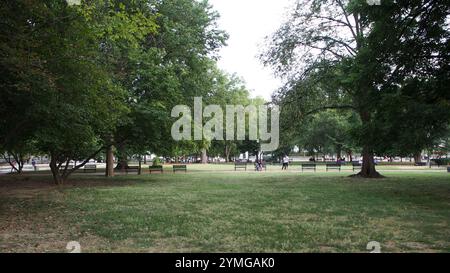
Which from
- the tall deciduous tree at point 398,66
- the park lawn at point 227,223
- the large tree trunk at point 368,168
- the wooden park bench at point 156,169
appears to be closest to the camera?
the park lawn at point 227,223

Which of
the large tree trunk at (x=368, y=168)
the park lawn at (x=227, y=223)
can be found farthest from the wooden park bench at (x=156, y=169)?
the park lawn at (x=227, y=223)

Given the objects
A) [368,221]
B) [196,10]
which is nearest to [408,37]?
[368,221]

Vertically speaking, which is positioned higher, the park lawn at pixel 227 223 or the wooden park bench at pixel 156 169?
the wooden park bench at pixel 156 169

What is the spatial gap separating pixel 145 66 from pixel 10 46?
13.3 metres

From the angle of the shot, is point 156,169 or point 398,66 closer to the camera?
point 398,66

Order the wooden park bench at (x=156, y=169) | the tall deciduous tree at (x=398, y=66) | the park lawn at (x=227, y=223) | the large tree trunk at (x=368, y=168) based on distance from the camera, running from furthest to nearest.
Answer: the wooden park bench at (x=156, y=169)
the large tree trunk at (x=368, y=168)
the tall deciduous tree at (x=398, y=66)
the park lawn at (x=227, y=223)

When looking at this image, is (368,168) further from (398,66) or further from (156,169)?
(156,169)

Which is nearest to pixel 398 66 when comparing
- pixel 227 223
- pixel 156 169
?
pixel 227 223

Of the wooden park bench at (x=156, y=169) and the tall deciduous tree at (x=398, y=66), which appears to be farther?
the wooden park bench at (x=156, y=169)

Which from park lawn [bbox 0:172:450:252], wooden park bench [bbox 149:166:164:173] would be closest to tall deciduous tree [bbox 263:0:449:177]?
park lawn [bbox 0:172:450:252]

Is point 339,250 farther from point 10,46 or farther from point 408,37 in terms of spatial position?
point 408,37

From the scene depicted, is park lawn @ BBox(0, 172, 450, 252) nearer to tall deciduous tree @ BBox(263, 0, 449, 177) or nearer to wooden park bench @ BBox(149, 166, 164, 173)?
tall deciduous tree @ BBox(263, 0, 449, 177)

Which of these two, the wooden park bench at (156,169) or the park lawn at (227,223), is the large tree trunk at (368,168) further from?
the wooden park bench at (156,169)
